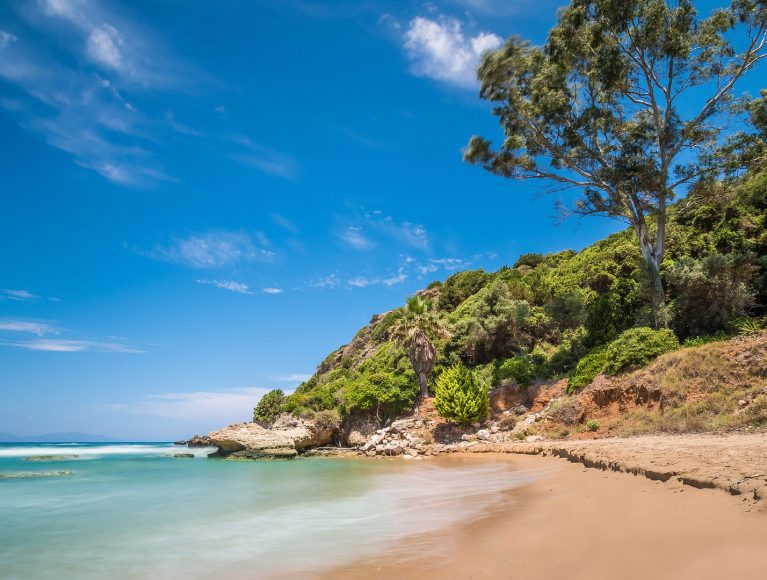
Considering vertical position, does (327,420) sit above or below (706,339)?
below

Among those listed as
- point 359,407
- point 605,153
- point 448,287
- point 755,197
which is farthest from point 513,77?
point 448,287

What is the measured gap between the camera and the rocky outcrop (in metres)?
29.9

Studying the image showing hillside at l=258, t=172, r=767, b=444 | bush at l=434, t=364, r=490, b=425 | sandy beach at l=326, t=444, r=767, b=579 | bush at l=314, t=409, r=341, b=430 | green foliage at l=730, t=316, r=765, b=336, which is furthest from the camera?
bush at l=314, t=409, r=341, b=430

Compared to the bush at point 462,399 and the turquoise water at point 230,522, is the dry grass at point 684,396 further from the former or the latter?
the turquoise water at point 230,522

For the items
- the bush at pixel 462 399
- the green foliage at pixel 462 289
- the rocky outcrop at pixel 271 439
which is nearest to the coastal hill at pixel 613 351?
the rocky outcrop at pixel 271 439

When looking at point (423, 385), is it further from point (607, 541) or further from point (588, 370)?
point (607, 541)

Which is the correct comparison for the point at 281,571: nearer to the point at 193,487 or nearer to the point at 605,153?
the point at 193,487

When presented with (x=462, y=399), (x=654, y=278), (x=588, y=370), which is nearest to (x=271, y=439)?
(x=462, y=399)

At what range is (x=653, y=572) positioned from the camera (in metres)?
3.52

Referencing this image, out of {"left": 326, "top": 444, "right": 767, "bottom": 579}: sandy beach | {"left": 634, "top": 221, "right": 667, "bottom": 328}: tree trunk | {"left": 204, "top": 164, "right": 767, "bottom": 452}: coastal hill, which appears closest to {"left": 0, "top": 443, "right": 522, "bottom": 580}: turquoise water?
{"left": 326, "top": 444, "right": 767, "bottom": 579}: sandy beach

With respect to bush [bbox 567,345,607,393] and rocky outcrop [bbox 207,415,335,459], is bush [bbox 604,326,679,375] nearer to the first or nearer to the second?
bush [bbox 567,345,607,393]

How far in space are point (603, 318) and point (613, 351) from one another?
4.89 meters

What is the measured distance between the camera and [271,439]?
30.7 metres

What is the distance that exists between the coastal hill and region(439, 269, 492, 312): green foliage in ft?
28.8
